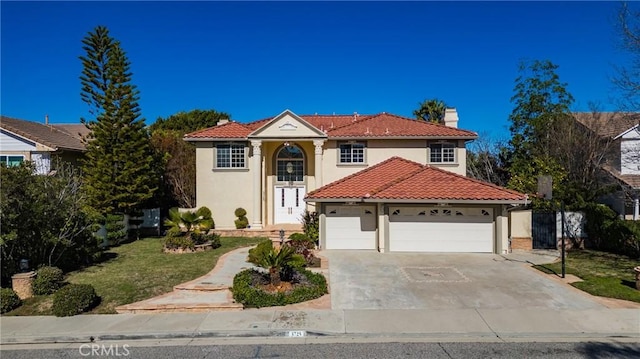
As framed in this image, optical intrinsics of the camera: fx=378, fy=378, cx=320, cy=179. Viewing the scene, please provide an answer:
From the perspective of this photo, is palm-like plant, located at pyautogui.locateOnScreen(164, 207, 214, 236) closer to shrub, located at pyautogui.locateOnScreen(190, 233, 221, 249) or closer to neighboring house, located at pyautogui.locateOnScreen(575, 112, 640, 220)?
shrub, located at pyautogui.locateOnScreen(190, 233, 221, 249)

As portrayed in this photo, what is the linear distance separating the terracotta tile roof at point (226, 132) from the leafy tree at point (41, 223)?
25.7ft

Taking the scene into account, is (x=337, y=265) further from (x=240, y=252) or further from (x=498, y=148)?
(x=498, y=148)

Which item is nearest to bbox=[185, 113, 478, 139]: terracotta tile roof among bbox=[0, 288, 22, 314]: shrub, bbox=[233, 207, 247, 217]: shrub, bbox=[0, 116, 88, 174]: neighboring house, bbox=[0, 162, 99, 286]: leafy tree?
bbox=[233, 207, 247, 217]: shrub

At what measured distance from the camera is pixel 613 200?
21375 millimetres

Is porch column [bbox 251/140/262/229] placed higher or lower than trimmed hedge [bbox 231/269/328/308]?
higher

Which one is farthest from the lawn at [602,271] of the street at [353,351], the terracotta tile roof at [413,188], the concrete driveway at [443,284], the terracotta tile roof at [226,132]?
the terracotta tile roof at [226,132]

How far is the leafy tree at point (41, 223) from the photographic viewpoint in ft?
36.1

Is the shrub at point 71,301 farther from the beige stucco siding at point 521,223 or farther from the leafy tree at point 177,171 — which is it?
the leafy tree at point 177,171

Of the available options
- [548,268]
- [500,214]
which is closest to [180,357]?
[548,268]

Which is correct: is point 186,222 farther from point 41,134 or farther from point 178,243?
point 41,134

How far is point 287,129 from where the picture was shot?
20.8m

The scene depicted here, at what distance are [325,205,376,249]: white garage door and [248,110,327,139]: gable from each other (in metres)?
5.55

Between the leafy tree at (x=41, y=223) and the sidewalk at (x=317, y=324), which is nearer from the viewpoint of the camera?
the sidewalk at (x=317, y=324)

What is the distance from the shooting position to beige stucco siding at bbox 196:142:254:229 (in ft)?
70.9
